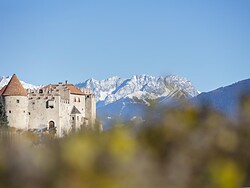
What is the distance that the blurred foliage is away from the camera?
5.42 ft

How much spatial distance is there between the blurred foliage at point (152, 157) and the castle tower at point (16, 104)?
48.8 meters

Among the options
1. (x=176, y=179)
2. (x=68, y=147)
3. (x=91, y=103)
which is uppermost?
(x=91, y=103)

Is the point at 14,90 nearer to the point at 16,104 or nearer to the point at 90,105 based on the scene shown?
the point at 16,104

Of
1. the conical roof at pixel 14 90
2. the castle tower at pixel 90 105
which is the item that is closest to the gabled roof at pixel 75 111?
the castle tower at pixel 90 105

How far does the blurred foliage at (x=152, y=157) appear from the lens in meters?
1.65

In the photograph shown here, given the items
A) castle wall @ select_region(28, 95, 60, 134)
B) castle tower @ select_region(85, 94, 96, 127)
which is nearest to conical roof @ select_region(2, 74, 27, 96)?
castle wall @ select_region(28, 95, 60, 134)

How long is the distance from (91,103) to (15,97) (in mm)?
9965

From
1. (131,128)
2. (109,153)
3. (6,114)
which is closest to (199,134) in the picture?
(131,128)

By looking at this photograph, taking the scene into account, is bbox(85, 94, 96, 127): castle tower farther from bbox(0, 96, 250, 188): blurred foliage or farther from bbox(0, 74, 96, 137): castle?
bbox(0, 96, 250, 188): blurred foliage

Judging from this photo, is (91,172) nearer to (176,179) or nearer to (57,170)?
Answer: (57,170)

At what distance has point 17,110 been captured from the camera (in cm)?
5109

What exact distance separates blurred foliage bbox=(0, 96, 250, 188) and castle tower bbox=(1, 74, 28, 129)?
1920 inches

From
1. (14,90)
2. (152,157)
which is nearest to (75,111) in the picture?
(14,90)

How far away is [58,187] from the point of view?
158cm
